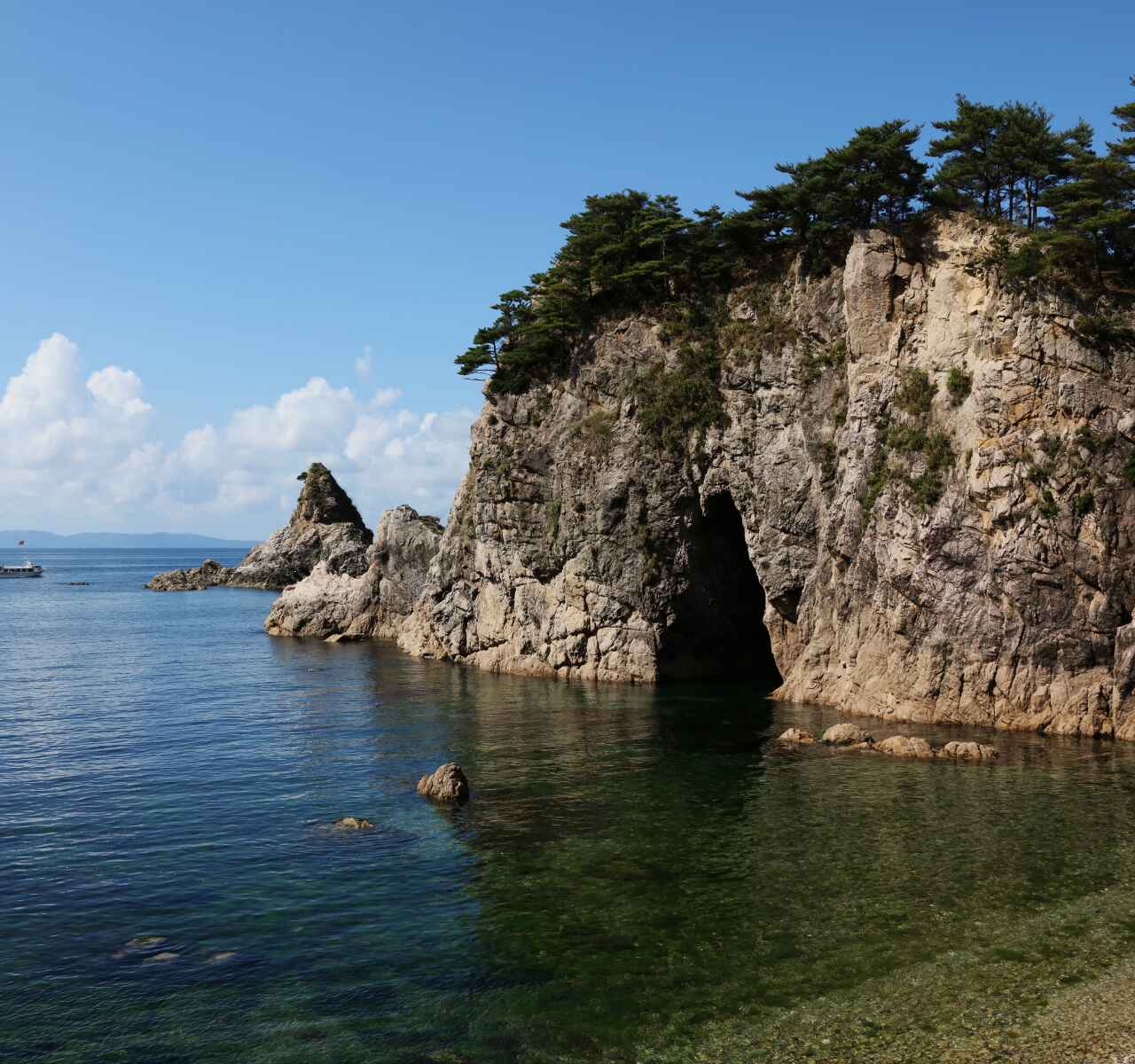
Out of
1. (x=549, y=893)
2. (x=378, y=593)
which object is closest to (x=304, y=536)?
(x=378, y=593)

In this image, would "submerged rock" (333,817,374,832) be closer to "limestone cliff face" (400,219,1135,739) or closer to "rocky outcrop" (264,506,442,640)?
"limestone cliff face" (400,219,1135,739)

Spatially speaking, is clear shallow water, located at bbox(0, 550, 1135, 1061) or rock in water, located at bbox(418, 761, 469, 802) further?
rock in water, located at bbox(418, 761, 469, 802)

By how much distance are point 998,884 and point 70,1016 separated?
991 inches

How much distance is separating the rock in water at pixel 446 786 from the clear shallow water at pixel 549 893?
0.77 metres

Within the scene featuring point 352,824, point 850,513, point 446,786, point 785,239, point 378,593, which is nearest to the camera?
point 352,824

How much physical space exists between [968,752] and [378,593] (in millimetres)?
73653

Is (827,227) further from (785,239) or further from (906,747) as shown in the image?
(906,747)

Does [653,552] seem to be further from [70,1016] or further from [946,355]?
[70,1016]

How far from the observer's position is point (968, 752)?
4428cm

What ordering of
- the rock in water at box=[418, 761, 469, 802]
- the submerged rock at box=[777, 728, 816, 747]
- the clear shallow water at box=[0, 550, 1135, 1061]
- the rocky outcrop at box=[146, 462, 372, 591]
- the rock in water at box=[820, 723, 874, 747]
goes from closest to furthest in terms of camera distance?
1. the clear shallow water at box=[0, 550, 1135, 1061]
2. the rock in water at box=[418, 761, 469, 802]
3. the rock in water at box=[820, 723, 874, 747]
4. the submerged rock at box=[777, 728, 816, 747]
5. the rocky outcrop at box=[146, 462, 372, 591]

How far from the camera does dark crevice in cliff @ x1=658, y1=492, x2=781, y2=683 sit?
2847 inches

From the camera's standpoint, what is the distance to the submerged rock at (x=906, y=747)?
45219 millimetres

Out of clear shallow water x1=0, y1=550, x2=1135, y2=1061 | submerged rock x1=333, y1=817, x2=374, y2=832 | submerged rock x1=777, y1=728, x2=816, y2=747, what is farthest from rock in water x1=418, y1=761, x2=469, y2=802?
submerged rock x1=777, y1=728, x2=816, y2=747

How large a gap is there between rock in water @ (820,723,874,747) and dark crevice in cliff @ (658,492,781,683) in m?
22.7
